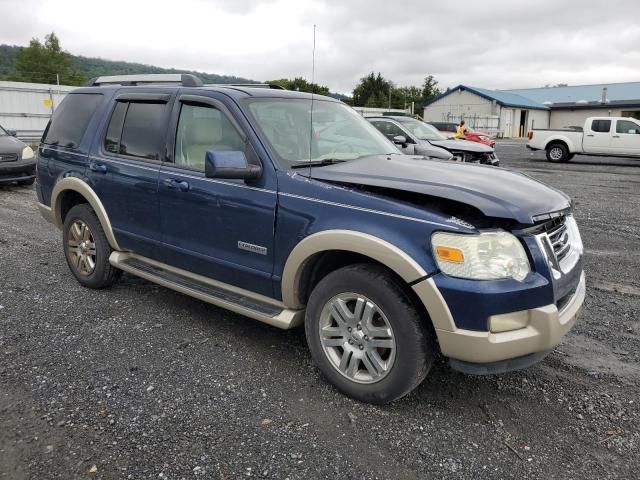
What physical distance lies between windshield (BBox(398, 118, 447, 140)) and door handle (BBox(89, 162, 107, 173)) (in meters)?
9.96

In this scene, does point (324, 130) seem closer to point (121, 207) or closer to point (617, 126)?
point (121, 207)

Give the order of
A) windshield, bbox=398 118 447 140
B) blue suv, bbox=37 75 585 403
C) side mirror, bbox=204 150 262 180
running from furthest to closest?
windshield, bbox=398 118 447 140
side mirror, bbox=204 150 262 180
blue suv, bbox=37 75 585 403

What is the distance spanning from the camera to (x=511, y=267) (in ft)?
9.32

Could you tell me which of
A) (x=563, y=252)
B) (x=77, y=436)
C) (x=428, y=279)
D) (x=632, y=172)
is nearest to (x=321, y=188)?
(x=428, y=279)

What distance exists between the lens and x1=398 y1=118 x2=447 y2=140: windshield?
45.7 feet

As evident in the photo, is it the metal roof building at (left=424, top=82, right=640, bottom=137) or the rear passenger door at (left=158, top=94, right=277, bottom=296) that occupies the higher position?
the metal roof building at (left=424, top=82, right=640, bottom=137)

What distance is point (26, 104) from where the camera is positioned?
22.0m

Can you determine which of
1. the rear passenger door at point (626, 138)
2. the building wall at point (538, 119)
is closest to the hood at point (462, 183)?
the rear passenger door at point (626, 138)

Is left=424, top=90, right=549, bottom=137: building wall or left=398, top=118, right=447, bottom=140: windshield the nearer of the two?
left=398, top=118, right=447, bottom=140: windshield

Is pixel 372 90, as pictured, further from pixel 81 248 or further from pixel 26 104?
pixel 81 248

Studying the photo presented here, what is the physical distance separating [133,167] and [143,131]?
321 millimetres

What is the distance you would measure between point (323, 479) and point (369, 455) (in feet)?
0.99

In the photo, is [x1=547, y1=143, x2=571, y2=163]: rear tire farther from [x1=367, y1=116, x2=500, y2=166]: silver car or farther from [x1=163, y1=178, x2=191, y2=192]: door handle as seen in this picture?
[x1=163, y1=178, x2=191, y2=192]: door handle

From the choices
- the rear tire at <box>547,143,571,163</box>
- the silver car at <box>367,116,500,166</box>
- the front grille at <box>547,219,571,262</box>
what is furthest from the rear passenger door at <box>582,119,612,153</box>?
the front grille at <box>547,219,571,262</box>
